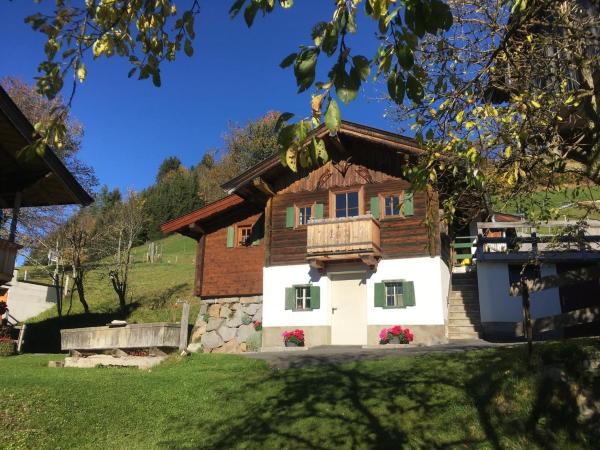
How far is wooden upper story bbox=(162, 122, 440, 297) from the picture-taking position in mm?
19828

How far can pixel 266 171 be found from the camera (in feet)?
71.8

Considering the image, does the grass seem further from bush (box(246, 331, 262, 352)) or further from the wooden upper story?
bush (box(246, 331, 262, 352))

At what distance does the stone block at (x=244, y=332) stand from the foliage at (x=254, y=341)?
0.17 meters

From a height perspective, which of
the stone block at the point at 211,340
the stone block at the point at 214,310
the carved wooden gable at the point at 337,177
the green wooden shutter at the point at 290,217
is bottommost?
the stone block at the point at 211,340

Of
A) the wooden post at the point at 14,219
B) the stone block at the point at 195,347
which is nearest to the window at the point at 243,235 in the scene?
the stone block at the point at 195,347

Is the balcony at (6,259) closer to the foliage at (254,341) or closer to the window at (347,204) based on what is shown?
the foliage at (254,341)

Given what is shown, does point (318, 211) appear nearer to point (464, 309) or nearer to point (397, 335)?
point (397, 335)

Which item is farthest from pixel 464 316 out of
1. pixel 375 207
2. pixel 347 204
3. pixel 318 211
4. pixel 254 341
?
pixel 254 341

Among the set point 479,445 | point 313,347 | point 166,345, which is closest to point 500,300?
point 313,347

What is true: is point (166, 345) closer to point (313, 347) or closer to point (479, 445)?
point (313, 347)

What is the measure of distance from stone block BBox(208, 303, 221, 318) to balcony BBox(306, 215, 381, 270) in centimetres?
483

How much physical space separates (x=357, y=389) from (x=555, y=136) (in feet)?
19.1

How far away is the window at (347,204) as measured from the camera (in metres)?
21.2

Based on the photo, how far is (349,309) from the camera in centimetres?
2055
